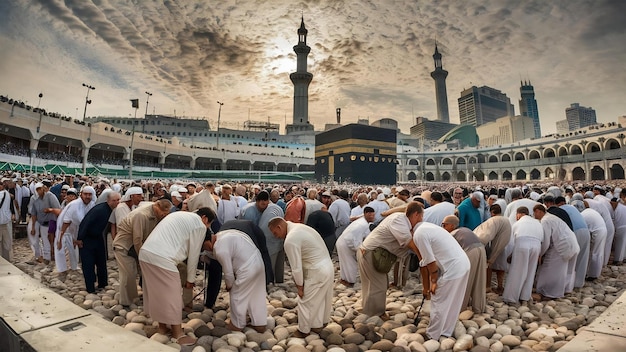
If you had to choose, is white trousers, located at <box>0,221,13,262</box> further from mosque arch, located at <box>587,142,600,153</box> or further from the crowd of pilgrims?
mosque arch, located at <box>587,142,600,153</box>

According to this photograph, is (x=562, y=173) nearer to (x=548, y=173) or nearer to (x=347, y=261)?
(x=548, y=173)

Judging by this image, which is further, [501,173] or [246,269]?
[501,173]

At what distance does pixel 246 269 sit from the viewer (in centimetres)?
328

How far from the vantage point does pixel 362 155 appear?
1321 inches

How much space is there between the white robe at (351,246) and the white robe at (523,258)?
1.94m

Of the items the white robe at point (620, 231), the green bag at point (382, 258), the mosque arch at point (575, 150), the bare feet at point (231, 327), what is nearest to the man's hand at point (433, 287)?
the green bag at point (382, 258)

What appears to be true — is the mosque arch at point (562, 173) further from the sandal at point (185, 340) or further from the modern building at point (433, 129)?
the modern building at point (433, 129)

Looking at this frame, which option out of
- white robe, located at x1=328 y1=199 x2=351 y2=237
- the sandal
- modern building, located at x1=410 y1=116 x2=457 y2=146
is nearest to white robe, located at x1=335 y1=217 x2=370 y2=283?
white robe, located at x1=328 y1=199 x2=351 y2=237

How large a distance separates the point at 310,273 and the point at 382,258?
88cm

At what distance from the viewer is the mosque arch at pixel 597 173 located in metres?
44.4

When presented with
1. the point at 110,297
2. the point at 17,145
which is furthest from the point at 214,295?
the point at 17,145

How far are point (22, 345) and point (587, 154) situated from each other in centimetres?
5761

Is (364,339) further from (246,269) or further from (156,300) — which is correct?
→ (156,300)

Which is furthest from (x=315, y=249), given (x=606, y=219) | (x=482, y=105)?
(x=482, y=105)
